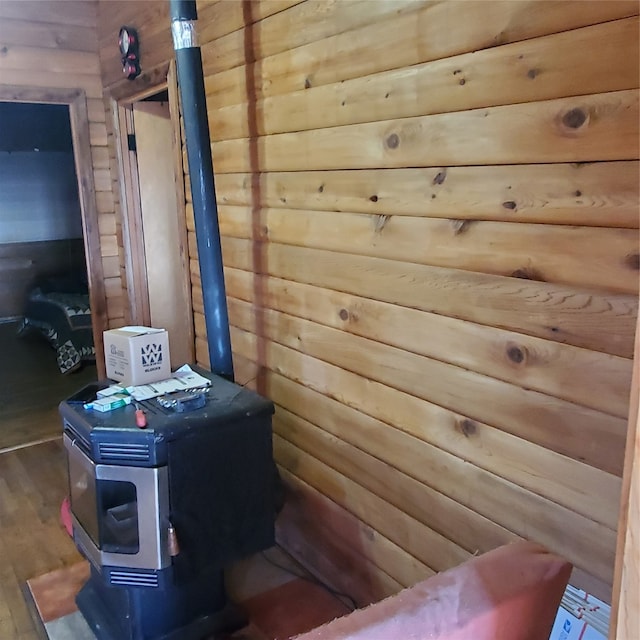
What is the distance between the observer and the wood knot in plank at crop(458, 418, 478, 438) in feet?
5.51

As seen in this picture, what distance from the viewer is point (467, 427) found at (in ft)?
5.58

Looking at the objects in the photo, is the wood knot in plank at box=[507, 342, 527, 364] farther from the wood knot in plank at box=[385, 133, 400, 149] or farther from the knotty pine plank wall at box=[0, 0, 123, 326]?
the knotty pine plank wall at box=[0, 0, 123, 326]

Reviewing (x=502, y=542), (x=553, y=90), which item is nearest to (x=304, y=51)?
(x=553, y=90)

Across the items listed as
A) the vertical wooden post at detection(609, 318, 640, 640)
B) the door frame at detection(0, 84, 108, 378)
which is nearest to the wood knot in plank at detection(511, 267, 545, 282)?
the vertical wooden post at detection(609, 318, 640, 640)

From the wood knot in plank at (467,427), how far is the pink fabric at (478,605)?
1.23ft

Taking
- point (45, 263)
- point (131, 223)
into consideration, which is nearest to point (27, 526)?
point (131, 223)

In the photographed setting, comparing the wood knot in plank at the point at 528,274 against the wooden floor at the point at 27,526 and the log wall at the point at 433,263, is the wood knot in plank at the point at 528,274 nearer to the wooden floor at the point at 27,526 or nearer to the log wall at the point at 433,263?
the log wall at the point at 433,263

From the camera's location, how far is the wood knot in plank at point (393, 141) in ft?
5.93

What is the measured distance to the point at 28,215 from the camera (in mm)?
7059

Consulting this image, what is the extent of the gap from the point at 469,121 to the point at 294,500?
5.15 feet

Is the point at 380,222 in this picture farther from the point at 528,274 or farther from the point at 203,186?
the point at 203,186

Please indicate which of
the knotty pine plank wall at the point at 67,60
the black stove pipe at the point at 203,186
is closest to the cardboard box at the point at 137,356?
the black stove pipe at the point at 203,186

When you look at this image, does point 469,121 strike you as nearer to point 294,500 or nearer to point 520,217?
point 520,217

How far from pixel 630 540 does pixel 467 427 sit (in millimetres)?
832
